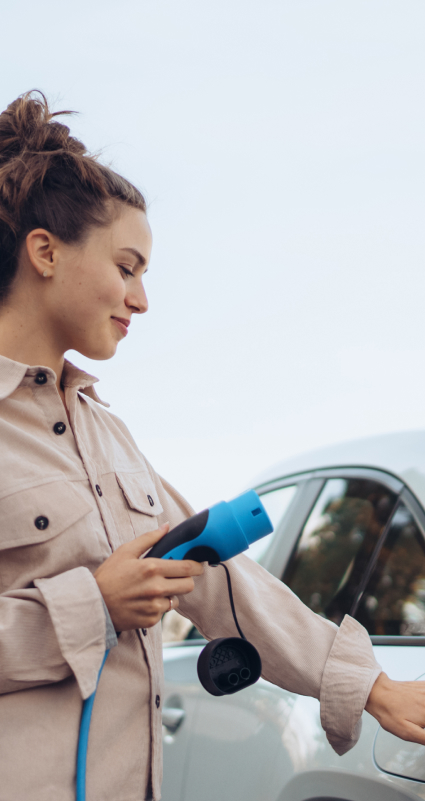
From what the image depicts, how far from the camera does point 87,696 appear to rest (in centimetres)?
122

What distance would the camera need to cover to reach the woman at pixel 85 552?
48.2 inches

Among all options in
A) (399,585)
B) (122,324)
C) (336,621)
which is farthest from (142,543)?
(336,621)

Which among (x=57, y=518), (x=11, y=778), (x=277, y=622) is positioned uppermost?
(x=57, y=518)

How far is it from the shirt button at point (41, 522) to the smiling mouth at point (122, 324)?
46 centimetres

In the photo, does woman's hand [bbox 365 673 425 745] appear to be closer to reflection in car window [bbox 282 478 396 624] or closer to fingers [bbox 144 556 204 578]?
fingers [bbox 144 556 204 578]

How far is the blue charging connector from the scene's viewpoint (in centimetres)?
135

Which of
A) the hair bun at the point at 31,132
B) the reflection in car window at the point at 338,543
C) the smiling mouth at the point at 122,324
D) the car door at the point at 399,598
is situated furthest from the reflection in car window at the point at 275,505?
the hair bun at the point at 31,132

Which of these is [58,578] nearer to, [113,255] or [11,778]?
[11,778]

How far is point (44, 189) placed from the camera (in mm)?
1568

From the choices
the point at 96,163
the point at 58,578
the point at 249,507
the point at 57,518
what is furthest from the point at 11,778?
the point at 96,163

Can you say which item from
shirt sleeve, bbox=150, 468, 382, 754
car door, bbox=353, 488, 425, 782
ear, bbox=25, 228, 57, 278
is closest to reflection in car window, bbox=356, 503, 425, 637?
car door, bbox=353, 488, 425, 782

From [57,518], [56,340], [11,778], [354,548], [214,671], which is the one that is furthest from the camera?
[354,548]

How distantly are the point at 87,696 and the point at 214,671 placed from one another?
12.6 inches

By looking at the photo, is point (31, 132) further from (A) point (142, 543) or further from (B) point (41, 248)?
(A) point (142, 543)
